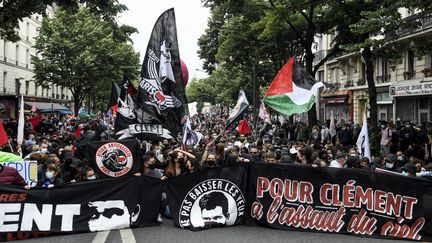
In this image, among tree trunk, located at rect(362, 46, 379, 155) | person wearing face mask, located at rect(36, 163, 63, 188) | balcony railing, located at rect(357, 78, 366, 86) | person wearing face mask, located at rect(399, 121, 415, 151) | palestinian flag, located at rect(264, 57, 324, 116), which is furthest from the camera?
balcony railing, located at rect(357, 78, 366, 86)

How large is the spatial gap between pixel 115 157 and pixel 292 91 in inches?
151

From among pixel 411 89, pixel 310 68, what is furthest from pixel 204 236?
pixel 411 89

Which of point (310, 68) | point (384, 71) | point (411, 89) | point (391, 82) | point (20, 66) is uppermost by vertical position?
point (20, 66)

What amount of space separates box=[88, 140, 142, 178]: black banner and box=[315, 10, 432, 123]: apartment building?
1171 cm

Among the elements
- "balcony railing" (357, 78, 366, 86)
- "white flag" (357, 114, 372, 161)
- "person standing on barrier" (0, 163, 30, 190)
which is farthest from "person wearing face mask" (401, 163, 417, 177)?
"balcony railing" (357, 78, 366, 86)

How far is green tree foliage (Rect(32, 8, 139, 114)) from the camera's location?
37.1 m

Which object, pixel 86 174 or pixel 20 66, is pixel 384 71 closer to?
pixel 86 174

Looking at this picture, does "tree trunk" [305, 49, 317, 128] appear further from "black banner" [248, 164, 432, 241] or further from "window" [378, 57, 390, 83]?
"black banner" [248, 164, 432, 241]

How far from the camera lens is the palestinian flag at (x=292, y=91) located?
405 inches

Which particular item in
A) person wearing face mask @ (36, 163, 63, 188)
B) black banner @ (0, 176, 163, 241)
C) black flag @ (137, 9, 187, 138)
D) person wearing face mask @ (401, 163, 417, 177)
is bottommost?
black banner @ (0, 176, 163, 241)

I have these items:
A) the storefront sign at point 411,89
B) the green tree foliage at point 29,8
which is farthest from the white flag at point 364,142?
the storefront sign at point 411,89

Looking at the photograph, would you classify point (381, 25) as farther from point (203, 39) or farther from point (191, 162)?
point (203, 39)

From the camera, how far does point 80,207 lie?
775 centimetres

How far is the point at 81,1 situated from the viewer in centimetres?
1595
